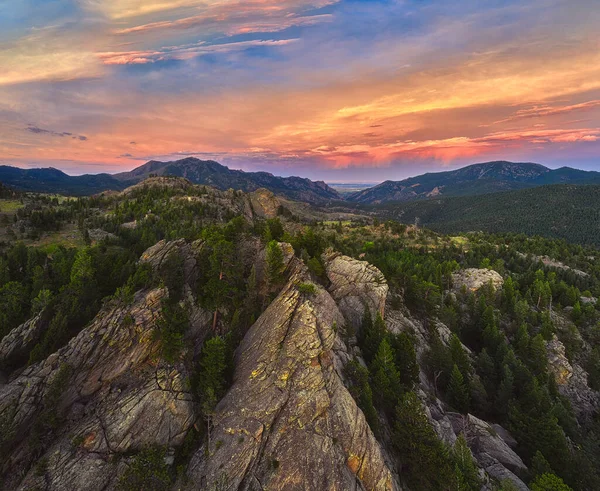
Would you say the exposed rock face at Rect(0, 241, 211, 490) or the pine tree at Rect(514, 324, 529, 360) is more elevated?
the exposed rock face at Rect(0, 241, 211, 490)

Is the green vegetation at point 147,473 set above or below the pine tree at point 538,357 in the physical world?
above

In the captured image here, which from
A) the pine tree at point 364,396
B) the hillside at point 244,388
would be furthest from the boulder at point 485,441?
the pine tree at point 364,396

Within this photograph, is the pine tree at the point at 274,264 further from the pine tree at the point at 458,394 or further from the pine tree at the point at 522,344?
the pine tree at the point at 522,344

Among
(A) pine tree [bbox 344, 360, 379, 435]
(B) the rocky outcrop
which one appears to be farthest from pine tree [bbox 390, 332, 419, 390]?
(A) pine tree [bbox 344, 360, 379, 435]

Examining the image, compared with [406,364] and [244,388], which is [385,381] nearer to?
[406,364]

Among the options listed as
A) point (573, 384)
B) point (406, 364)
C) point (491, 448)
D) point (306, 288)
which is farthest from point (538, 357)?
point (306, 288)

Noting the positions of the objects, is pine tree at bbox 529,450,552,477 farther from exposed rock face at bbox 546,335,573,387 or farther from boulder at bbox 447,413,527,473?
exposed rock face at bbox 546,335,573,387
